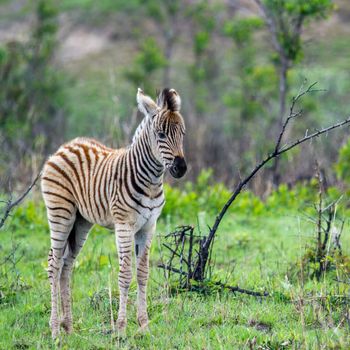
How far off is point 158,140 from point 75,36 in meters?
38.8

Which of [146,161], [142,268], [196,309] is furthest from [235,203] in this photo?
[146,161]

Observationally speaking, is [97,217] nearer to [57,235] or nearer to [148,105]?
[57,235]

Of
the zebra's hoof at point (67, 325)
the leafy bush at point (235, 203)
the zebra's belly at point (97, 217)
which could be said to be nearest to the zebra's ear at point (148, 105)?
the zebra's belly at point (97, 217)

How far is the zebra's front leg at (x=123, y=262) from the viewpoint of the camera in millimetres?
6559

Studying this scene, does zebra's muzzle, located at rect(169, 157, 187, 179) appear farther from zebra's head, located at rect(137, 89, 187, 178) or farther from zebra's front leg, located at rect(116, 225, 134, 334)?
zebra's front leg, located at rect(116, 225, 134, 334)

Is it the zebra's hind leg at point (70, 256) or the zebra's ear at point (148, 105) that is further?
the zebra's hind leg at point (70, 256)

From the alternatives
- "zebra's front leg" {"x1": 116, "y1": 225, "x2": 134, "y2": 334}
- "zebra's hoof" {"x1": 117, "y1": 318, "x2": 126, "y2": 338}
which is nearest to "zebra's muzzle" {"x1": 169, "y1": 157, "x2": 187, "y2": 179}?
"zebra's front leg" {"x1": 116, "y1": 225, "x2": 134, "y2": 334}

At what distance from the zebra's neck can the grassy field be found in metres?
0.73

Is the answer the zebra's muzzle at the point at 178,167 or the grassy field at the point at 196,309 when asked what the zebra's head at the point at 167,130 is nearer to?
the zebra's muzzle at the point at 178,167

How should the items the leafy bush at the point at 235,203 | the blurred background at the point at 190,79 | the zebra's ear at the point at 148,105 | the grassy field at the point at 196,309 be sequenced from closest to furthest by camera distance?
the grassy field at the point at 196,309 → the zebra's ear at the point at 148,105 → the leafy bush at the point at 235,203 → the blurred background at the point at 190,79

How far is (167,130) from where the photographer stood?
6.50 meters

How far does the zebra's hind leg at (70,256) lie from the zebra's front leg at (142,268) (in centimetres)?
66

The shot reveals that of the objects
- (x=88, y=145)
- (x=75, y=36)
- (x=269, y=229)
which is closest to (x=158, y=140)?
(x=88, y=145)

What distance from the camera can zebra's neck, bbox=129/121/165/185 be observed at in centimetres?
670
